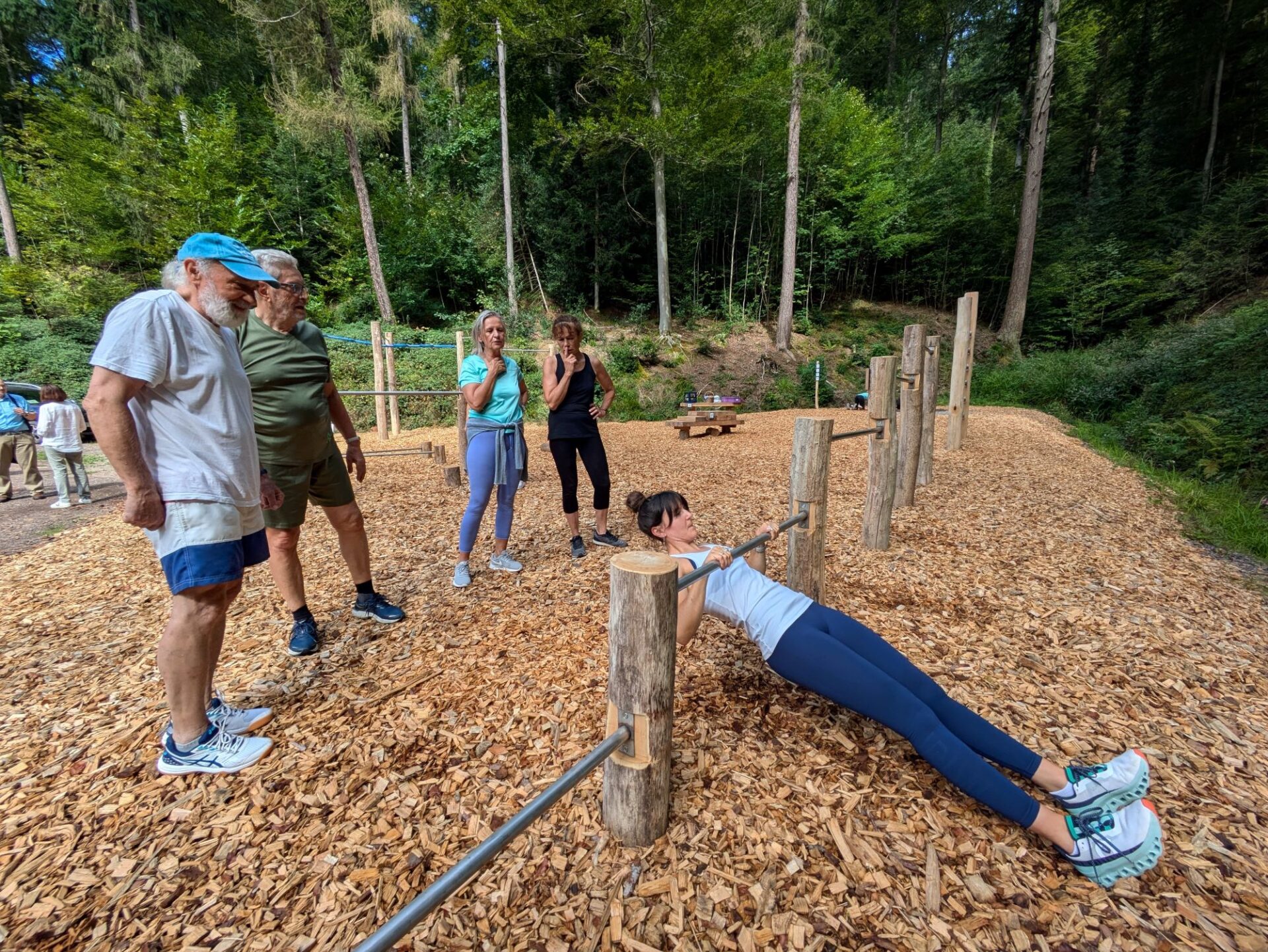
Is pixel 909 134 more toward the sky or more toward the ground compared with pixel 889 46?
more toward the ground

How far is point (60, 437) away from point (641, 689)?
783 cm

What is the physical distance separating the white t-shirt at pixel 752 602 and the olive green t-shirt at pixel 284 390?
5.95ft

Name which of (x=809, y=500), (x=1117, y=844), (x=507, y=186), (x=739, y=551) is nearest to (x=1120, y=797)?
(x=1117, y=844)

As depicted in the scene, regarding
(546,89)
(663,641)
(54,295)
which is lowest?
(663,641)

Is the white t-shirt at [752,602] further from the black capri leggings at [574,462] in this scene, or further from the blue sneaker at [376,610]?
the blue sneaker at [376,610]

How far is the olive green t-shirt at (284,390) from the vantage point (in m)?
2.36

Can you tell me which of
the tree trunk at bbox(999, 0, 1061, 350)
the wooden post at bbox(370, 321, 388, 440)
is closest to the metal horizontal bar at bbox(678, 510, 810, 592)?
the wooden post at bbox(370, 321, 388, 440)

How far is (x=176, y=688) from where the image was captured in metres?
1.75

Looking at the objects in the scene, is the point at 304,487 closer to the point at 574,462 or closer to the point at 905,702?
the point at 574,462

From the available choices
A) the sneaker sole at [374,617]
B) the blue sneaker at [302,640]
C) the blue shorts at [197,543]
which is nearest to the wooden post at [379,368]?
the sneaker sole at [374,617]

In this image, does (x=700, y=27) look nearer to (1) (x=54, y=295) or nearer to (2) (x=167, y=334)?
(2) (x=167, y=334)

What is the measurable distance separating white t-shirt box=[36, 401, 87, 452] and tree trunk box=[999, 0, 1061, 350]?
61.3 ft

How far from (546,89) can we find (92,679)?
2043 centimetres

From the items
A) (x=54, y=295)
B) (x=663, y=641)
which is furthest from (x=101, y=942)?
(x=54, y=295)
